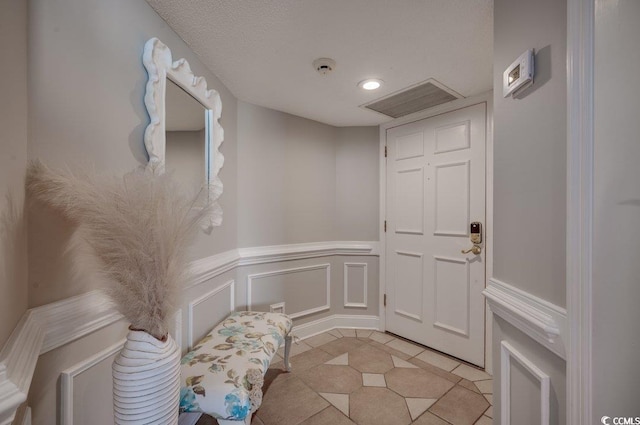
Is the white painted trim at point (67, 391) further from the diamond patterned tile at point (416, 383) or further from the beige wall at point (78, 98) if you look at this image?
the diamond patterned tile at point (416, 383)

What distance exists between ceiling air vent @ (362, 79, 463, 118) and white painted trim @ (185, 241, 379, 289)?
137 centimetres

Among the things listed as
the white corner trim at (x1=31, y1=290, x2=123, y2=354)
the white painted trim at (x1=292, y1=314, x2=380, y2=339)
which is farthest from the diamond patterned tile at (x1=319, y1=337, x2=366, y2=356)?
the white corner trim at (x1=31, y1=290, x2=123, y2=354)

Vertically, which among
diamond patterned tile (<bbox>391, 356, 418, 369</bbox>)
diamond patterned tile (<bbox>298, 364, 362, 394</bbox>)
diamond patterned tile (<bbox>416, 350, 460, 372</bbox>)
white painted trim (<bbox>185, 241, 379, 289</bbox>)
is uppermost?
white painted trim (<bbox>185, 241, 379, 289</bbox>)

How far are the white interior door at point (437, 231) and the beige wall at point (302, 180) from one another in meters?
0.31

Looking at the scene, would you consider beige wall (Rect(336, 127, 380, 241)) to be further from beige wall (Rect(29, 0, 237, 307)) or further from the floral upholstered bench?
beige wall (Rect(29, 0, 237, 307))

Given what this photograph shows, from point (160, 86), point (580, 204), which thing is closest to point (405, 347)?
point (580, 204)

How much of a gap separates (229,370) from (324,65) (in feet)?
5.94

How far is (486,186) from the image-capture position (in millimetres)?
2064

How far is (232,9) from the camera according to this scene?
4.00 feet

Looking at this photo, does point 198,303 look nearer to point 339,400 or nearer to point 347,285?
point 339,400

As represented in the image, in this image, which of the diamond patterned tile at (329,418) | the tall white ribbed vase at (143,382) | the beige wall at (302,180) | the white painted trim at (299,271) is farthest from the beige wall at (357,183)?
the tall white ribbed vase at (143,382)

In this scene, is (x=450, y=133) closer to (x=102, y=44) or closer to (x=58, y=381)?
(x=102, y=44)

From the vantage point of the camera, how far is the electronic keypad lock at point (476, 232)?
82.4 inches
